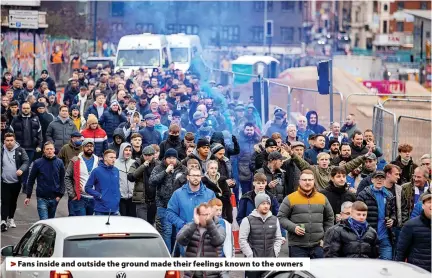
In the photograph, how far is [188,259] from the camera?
11680 mm

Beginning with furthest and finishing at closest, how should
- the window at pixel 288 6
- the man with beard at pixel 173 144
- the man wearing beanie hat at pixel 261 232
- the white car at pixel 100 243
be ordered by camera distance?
the window at pixel 288 6, the man with beard at pixel 173 144, the man wearing beanie hat at pixel 261 232, the white car at pixel 100 243

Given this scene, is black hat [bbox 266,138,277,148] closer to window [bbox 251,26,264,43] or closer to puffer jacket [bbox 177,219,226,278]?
puffer jacket [bbox 177,219,226,278]

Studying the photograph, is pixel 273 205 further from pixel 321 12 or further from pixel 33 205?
pixel 321 12

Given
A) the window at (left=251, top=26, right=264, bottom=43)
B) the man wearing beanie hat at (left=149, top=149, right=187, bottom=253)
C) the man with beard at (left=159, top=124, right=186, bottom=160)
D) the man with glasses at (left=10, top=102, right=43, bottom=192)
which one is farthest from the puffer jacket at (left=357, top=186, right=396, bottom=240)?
the window at (left=251, top=26, right=264, bottom=43)

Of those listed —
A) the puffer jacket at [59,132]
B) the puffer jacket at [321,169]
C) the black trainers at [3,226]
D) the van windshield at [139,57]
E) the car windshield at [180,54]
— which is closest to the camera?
the puffer jacket at [321,169]

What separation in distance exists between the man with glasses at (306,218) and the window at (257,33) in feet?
298

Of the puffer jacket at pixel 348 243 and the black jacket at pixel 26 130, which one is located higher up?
the black jacket at pixel 26 130

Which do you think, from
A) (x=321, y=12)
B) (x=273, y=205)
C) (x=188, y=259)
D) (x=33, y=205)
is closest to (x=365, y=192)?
(x=273, y=205)

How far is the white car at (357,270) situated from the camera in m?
9.05

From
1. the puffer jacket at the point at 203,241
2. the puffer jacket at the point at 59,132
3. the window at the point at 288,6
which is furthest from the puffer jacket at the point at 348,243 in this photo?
the window at the point at 288,6

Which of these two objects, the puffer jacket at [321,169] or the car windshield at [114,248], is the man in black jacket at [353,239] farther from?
the puffer jacket at [321,169]

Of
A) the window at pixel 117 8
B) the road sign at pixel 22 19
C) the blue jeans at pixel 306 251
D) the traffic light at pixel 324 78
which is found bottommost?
the blue jeans at pixel 306 251

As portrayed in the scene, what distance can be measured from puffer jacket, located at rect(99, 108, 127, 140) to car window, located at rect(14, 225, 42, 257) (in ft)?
34.5

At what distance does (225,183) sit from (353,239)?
333cm
